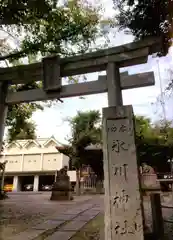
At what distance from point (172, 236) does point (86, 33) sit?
610cm

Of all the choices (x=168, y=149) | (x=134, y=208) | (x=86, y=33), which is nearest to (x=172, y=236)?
(x=134, y=208)

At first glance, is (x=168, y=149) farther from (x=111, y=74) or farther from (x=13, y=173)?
(x=13, y=173)

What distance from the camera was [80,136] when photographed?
18.0 metres

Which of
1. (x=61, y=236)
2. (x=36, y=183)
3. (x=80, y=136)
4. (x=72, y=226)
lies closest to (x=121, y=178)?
(x=61, y=236)

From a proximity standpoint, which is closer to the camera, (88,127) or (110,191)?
(110,191)

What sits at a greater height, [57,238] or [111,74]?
[111,74]

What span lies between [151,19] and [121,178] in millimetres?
3639

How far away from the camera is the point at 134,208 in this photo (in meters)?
3.46

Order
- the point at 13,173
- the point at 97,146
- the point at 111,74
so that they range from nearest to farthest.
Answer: the point at 111,74 → the point at 97,146 → the point at 13,173

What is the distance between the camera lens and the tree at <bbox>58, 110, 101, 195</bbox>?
17516mm

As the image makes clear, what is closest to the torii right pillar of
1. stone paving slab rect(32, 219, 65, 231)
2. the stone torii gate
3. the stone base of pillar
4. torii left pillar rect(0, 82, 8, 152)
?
the stone torii gate

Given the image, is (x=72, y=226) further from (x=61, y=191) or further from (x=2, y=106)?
(x=61, y=191)

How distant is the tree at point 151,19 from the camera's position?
16.1 feet

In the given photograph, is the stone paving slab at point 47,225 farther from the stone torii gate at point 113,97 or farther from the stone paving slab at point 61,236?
the stone torii gate at point 113,97
